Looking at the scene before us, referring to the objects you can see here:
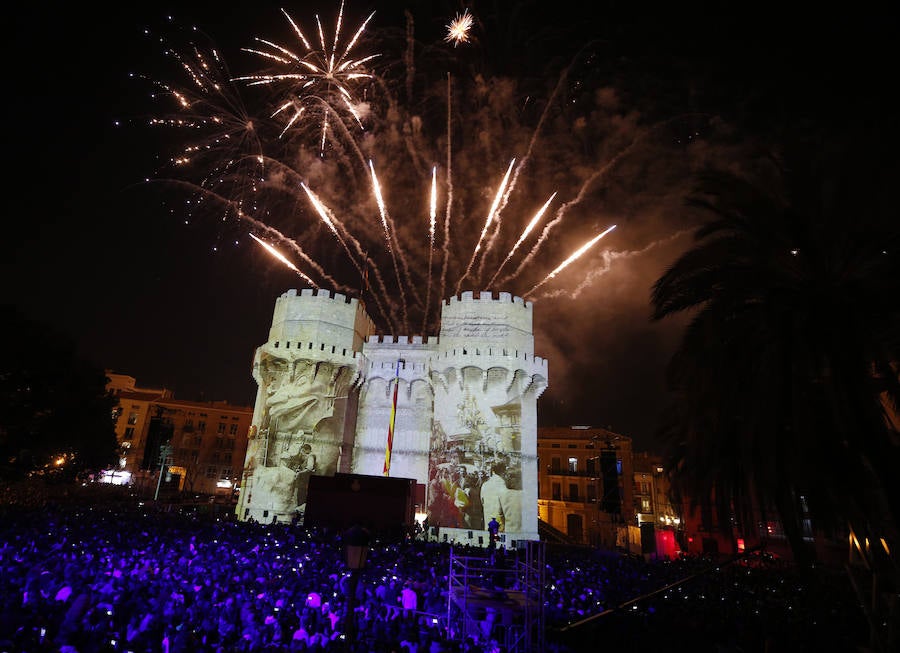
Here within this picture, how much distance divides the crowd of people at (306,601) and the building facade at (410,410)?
28.4 ft

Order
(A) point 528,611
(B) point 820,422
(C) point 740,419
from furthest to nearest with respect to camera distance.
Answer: (A) point 528,611 < (C) point 740,419 < (B) point 820,422

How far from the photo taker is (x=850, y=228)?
6.50 meters

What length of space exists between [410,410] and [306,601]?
64.8 ft

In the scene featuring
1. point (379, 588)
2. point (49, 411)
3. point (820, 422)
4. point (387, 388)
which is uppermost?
point (387, 388)

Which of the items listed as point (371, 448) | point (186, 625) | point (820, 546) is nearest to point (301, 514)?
point (371, 448)

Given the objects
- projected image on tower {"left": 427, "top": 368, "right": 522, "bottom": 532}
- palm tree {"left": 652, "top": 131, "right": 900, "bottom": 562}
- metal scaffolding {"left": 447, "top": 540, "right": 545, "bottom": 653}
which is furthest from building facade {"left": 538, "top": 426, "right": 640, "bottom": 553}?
palm tree {"left": 652, "top": 131, "right": 900, "bottom": 562}

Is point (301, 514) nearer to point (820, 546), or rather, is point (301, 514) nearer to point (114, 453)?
point (114, 453)

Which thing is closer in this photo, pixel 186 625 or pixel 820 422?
pixel 820 422

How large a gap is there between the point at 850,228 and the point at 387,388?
1025 inches

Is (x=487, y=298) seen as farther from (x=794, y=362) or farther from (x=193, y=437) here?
(x=193, y=437)

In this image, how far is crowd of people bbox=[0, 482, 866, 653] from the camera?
25.0 feet

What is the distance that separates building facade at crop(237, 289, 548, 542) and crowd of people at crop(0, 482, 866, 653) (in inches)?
341

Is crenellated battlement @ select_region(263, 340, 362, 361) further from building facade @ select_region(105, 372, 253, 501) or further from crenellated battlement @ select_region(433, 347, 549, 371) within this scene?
building facade @ select_region(105, 372, 253, 501)

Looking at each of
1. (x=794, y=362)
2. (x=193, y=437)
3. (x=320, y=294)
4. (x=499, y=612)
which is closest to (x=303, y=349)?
(x=320, y=294)
